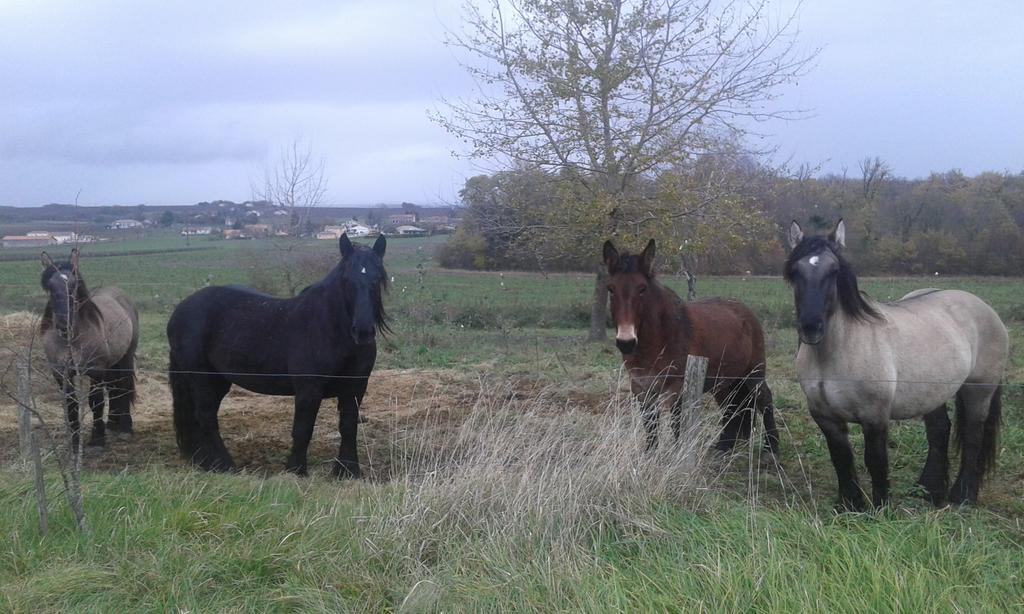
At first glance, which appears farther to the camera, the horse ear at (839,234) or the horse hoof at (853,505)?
the horse ear at (839,234)

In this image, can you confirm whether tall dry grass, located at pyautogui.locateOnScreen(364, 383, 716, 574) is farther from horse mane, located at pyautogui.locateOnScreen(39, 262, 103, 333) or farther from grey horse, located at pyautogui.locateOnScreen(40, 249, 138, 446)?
horse mane, located at pyautogui.locateOnScreen(39, 262, 103, 333)

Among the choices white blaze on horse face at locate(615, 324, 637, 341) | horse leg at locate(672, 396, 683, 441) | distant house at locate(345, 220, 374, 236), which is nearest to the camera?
horse leg at locate(672, 396, 683, 441)

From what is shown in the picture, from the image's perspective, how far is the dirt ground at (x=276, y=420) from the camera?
730cm

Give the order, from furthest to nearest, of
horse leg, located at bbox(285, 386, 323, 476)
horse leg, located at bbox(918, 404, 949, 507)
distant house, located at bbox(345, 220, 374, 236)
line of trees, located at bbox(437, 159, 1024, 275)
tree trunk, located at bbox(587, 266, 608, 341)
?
1. distant house, located at bbox(345, 220, 374, 236)
2. tree trunk, located at bbox(587, 266, 608, 341)
3. line of trees, located at bbox(437, 159, 1024, 275)
4. horse leg, located at bbox(285, 386, 323, 476)
5. horse leg, located at bbox(918, 404, 949, 507)

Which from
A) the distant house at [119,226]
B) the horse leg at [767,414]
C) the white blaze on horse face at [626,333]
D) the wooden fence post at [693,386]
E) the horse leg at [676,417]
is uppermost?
the distant house at [119,226]

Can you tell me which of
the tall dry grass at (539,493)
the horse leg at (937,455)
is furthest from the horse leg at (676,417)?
the horse leg at (937,455)

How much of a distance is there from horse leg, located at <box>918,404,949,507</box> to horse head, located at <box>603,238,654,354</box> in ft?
7.38

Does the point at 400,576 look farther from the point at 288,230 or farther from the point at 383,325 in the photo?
the point at 288,230

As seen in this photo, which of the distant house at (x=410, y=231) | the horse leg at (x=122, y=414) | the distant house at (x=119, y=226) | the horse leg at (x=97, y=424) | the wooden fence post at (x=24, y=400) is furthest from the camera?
the distant house at (x=410, y=231)

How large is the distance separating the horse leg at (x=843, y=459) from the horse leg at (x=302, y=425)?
152 inches

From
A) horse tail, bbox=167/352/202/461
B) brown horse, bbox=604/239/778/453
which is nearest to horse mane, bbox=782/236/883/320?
brown horse, bbox=604/239/778/453

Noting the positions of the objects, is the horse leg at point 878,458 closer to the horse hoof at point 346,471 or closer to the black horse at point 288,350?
the black horse at point 288,350

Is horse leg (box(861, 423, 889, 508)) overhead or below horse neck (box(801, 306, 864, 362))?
below

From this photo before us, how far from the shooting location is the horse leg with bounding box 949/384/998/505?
610cm
